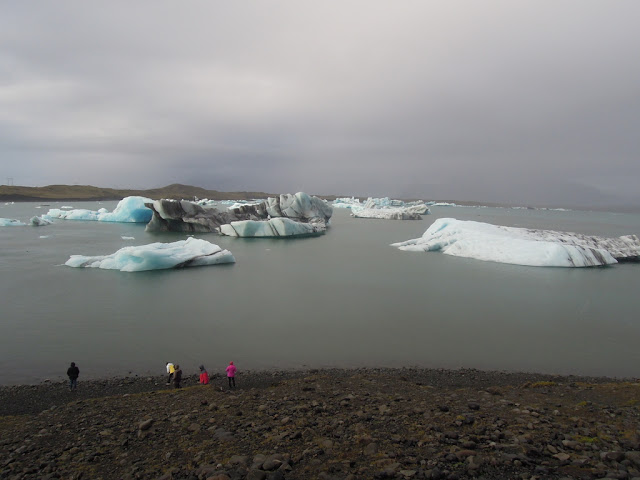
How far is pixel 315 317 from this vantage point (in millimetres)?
8812

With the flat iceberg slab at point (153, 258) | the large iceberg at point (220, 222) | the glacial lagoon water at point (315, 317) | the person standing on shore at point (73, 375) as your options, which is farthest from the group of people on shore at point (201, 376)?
the large iceberg at point (220, 222)

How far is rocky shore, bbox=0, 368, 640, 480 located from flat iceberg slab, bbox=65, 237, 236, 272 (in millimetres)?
8385

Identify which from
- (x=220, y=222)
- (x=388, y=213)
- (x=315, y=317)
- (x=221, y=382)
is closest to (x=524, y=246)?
(x=315, y=317)

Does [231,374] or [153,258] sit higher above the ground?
[153,258]

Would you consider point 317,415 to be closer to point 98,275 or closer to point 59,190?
point 98,275

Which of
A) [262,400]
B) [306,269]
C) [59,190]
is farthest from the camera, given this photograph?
[59,190]

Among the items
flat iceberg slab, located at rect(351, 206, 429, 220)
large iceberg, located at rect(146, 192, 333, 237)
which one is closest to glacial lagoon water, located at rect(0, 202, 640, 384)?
large iceberg, located at rect(146, 192, 333, 237)

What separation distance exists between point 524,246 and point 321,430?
609 inches

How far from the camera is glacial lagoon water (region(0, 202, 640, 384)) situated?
661cm

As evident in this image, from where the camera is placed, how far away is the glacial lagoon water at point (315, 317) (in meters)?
6.61

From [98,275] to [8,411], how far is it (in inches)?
342

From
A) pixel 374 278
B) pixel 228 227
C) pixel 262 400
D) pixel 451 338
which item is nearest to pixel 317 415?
pixel 262 400

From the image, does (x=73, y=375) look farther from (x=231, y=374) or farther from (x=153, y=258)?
(x=153, y=258)

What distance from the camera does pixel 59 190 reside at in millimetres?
80688
